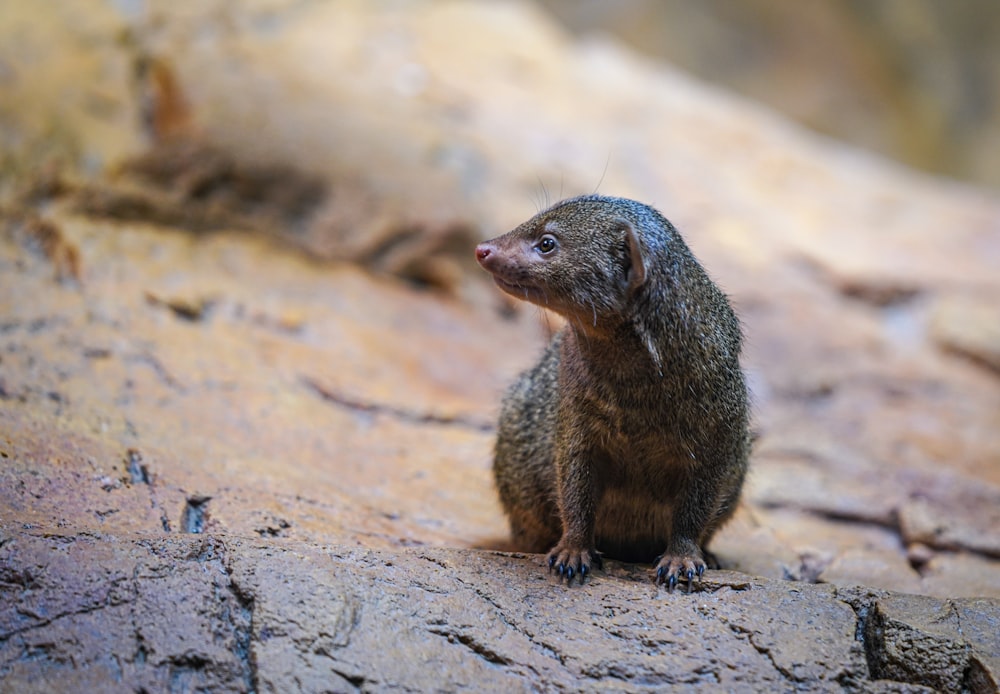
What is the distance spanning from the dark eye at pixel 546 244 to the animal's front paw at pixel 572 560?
112 centimetres

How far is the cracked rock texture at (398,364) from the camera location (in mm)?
2908

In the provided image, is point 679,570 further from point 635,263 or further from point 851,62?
point 851,62

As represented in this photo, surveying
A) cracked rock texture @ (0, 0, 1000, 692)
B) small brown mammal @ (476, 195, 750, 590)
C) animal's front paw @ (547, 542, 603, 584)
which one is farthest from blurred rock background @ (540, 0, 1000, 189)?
animal's front paw @ (547, 542, 603, 584)

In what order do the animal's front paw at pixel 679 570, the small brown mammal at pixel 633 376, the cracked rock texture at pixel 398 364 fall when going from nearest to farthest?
the cracked rock texture at pixel 398 364 → the animal's front paw at pixel 679 570 → the small brown mammal at pixel 633 376

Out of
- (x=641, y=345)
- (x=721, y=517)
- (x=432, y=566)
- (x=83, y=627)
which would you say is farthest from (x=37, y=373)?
(x=721, y=517)

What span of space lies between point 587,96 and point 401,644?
7.20 metres

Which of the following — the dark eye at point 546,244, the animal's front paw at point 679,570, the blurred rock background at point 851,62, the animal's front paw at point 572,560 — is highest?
the blurred rock background at point 851,62

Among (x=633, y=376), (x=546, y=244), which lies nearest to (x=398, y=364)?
(x=546, y=244)

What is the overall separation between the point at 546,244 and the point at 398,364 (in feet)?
8.13

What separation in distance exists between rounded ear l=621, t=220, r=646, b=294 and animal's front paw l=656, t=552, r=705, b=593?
1.00 metres

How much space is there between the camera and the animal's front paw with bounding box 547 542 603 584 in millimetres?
3422

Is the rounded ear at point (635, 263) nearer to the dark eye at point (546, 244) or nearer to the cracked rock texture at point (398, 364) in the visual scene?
the dark eye at point (546, 244)

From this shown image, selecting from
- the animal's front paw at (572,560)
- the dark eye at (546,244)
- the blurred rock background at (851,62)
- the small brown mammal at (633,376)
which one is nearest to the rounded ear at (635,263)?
the small brown mammal at (633,376)

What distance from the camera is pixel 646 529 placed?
151 inches
